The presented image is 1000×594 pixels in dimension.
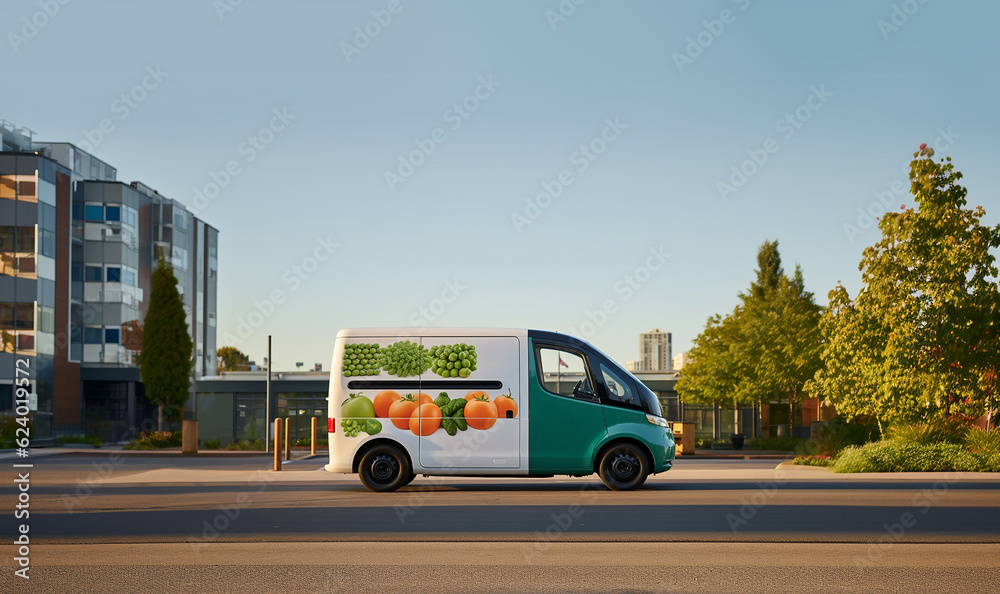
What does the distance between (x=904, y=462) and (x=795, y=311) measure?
2054 cm

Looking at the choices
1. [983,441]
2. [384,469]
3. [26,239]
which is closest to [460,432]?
[384,469]

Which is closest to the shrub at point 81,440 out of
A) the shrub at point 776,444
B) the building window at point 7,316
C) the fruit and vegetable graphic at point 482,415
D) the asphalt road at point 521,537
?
the building window at point 7,316

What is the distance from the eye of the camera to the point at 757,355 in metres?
39.8

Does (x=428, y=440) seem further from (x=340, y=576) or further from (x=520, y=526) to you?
(x=340, y=576)

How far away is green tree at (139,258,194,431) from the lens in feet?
128

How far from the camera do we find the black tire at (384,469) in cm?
1579

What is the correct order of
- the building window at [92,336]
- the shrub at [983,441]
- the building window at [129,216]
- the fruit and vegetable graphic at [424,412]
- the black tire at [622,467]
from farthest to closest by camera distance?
the building window at [129,216], the building window at [92,336], the shrub at [983,441], the fruit and vegetable graphic at [424,412], the black tire at [622,467]

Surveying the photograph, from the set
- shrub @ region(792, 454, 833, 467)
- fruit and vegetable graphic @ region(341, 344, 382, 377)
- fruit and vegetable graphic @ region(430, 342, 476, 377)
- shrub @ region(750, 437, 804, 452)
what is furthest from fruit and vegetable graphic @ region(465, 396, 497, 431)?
shrub @ region(750, 437, 804, 452)

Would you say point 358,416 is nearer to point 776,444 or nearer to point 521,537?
point 521,537

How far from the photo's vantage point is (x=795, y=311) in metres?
40.8

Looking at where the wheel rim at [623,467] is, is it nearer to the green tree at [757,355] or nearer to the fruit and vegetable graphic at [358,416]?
the fruit and vegetable graphic at [358,416]

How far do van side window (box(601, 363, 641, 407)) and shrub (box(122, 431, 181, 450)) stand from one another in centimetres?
2416

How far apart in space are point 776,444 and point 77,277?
38740 millimetres

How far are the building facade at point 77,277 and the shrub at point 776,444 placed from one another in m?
27.5
